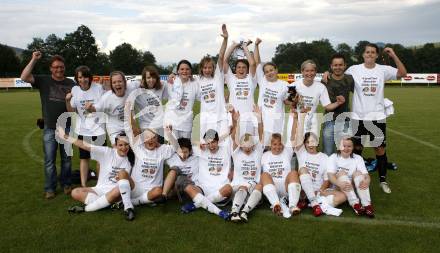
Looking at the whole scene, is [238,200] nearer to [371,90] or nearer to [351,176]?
[351,176]

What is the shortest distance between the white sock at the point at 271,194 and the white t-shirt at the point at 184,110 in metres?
1.81

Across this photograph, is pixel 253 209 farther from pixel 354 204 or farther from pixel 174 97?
pixel 174 97

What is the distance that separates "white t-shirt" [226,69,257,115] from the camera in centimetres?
642

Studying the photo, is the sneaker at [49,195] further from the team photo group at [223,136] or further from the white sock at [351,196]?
the white sock at [351,196]

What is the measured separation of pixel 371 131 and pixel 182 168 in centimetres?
299

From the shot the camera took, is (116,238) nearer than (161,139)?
Yes

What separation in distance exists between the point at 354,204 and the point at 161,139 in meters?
3.10

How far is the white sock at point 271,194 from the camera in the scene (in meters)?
5.01

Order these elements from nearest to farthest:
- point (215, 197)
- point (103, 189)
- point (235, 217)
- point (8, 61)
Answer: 1. point (235, 217)
2. point (215, 197)
3. point (103, 189)
4. point (8, 61)

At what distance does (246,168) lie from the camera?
5.55 meters

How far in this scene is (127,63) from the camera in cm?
7238

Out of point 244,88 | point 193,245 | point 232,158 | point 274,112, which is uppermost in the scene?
point 244,88

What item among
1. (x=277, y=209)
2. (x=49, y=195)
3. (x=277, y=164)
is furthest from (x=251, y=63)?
(x=49, y=195)

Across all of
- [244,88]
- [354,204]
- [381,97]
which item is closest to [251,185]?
[354,204]
